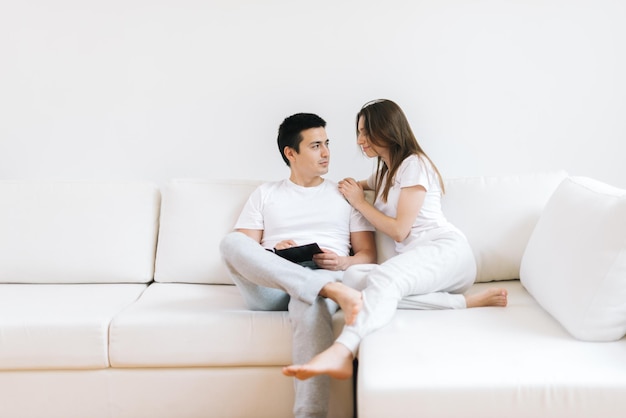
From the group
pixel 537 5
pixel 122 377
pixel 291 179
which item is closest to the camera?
pixel 122 377

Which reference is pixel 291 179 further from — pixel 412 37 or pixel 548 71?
pixel 548 71

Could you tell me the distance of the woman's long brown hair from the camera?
264 centimetres

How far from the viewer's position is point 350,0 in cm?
309

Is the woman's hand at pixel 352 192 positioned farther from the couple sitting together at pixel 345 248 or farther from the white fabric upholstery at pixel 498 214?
the white fabric upholstery at pixel 498 214

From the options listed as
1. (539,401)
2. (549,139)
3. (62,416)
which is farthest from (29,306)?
(549,139)

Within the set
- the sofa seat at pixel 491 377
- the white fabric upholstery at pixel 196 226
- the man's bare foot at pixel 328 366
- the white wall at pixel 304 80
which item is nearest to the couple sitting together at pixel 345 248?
the man's bare foot at pixel 328 366

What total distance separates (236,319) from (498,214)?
1128 millimetres

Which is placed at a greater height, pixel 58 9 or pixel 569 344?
pixel 58 9

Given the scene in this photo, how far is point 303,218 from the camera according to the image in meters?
2.72

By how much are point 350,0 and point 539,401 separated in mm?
2055

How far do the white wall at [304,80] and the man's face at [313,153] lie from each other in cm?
43

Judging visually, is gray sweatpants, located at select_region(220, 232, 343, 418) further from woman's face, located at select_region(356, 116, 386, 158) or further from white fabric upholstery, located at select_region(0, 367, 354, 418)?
woman's face, located at select_region(356, 116, 386, 158)

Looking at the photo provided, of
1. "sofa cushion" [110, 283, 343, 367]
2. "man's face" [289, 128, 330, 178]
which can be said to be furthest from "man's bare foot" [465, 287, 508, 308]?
"man's face" [289, 128, 330, 178]

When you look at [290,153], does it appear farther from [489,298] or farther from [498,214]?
[489,298]
